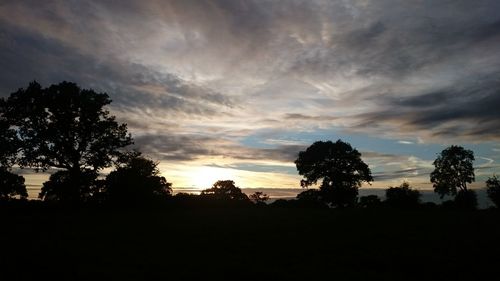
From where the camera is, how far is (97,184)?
43500mm

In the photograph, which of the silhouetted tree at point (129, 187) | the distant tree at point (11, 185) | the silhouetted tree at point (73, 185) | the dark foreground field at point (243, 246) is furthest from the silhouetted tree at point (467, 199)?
the distant tree at point (11, 185)

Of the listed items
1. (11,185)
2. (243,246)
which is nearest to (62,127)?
(11,185)

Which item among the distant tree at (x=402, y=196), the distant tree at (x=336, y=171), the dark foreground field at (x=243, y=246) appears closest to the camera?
the dark foreground field at (x=243, y=246)

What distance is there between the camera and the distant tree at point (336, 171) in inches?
2872

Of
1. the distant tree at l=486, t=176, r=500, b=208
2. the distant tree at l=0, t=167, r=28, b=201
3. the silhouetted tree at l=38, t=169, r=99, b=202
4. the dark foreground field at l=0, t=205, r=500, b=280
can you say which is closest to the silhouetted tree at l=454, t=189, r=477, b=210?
the distant tree at l=486, t=176, r=500, b=208

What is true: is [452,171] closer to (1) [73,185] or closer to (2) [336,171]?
(2) [336,171]

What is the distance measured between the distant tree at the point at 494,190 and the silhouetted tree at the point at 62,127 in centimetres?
6573

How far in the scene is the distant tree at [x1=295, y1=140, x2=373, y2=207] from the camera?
72938mm

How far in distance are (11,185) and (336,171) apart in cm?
5221

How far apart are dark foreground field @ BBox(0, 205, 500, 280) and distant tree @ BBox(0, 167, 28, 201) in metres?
13.0

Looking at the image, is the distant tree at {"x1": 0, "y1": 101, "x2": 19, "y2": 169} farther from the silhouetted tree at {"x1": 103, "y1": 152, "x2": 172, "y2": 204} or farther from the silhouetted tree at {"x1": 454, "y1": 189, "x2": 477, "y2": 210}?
the silhouetted tree at {"x1": 454, "y1": 189, "x2": 477, "y2": 210}

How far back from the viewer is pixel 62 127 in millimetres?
41094

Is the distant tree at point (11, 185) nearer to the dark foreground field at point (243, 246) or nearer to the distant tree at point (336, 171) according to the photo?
the dark foreground field at point (243, 246)

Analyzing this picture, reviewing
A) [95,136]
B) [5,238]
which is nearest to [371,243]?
[5,238]
